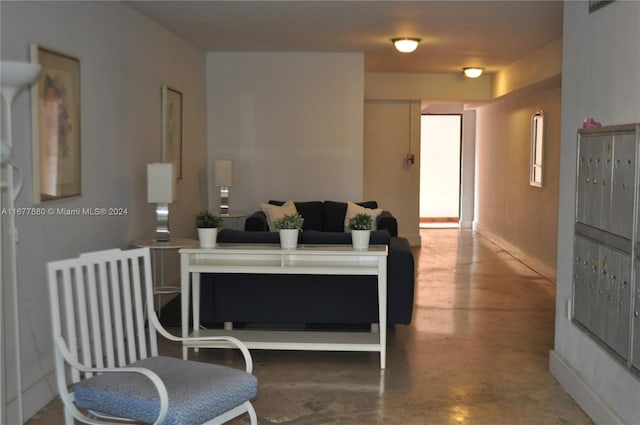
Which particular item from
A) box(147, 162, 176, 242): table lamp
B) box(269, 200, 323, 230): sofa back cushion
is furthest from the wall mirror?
box(147, 162, 176, 242): table lamp

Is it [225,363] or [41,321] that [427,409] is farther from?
[41,321]

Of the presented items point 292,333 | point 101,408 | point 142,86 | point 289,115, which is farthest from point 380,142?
point 101,408

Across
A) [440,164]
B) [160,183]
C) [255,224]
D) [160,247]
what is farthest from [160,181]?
[440,164]

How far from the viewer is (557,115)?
8328mm

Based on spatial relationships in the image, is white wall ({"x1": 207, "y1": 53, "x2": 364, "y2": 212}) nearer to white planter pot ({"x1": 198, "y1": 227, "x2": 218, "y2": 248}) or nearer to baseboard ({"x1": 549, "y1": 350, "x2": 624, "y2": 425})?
white planter pot ({"x1": 198, "y1": 227, "x2": 218, "y2": 248})

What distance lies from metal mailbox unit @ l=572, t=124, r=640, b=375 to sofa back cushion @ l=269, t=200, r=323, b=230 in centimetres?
454

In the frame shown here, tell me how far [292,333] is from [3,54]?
2.53 meters

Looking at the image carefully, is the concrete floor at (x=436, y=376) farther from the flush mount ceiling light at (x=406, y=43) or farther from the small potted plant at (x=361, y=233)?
the flush mount ceiling light at (x=406, y=43)

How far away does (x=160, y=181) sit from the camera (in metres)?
5.47

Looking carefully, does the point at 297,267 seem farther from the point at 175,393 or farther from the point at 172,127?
the point at 172,127

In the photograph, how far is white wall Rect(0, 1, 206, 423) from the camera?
3881 millimetres

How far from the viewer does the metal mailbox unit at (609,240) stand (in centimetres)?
334

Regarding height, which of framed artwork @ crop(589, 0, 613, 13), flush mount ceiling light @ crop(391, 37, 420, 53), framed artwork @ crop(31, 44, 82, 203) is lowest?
framed artwork @ crop(31, 44, 82, 203)

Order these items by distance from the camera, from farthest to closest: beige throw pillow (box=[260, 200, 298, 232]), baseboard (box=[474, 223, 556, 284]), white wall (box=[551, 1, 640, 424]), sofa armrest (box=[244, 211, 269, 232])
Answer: baseboard (box=[474, 223, 556, 284])
beige throw pillow (box=[260, 200, 298, 232])
sofa armrest (box=[244, 211, 269, 232])
white wall (box=[551, 1, 640, 424])
